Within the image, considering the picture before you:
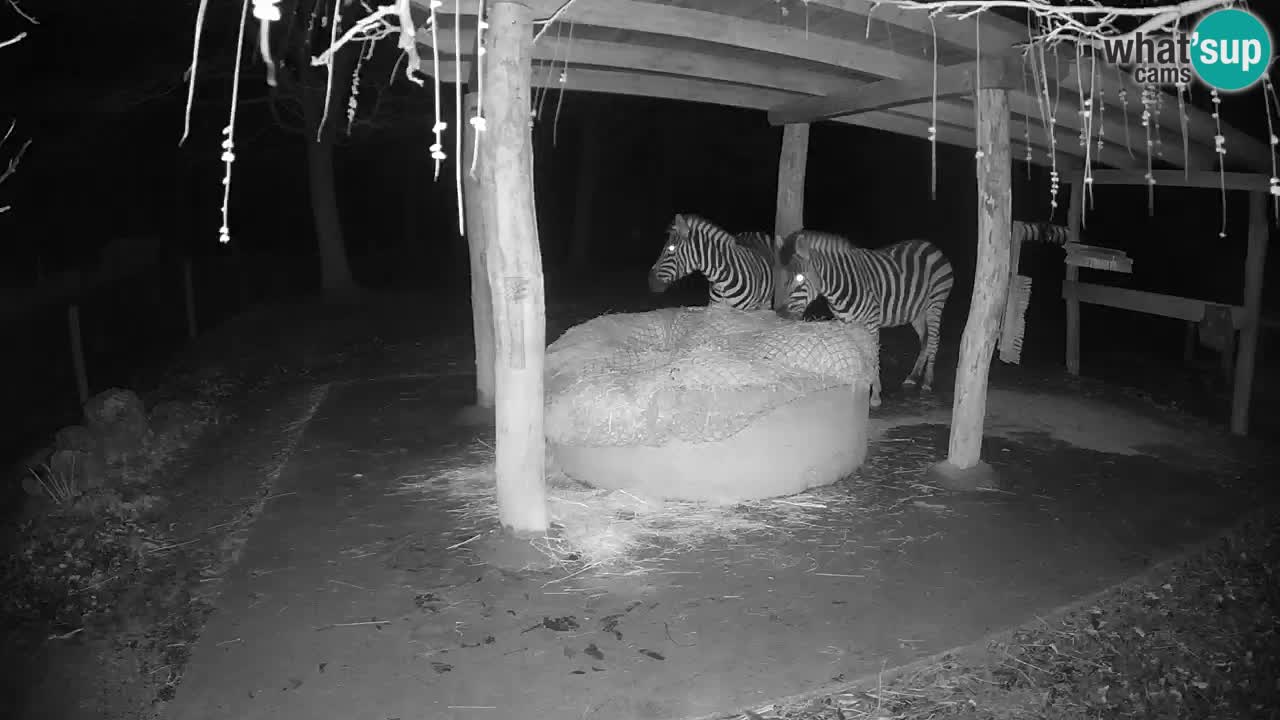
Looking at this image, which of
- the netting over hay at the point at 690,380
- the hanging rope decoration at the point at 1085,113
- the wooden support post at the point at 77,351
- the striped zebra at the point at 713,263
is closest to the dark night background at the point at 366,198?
the wooden support post at the point at 77,351

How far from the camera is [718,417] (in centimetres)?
524

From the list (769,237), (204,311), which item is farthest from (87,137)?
(769,237)

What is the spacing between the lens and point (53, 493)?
5.56 m

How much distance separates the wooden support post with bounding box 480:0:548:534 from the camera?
424cm

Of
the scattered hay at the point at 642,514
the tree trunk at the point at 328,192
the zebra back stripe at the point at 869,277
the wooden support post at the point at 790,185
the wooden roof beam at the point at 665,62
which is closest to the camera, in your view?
the scattered hay at the point at 642,514

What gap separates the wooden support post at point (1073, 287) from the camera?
9195 millimetres

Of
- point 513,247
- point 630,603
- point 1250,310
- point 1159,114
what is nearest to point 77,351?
point 513,247

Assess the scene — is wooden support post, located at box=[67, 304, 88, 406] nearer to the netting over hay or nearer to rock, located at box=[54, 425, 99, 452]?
rock, located at box=[54, 425, 99, 452]

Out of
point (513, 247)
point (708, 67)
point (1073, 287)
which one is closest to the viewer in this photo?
point (513, 247)

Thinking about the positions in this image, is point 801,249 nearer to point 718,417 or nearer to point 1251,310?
point 718,417

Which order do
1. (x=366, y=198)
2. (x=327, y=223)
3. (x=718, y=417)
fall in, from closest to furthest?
(x=718, y=417)
(x=327, y=223)
(x=366, y=198)

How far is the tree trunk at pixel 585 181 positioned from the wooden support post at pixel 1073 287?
38.8ft

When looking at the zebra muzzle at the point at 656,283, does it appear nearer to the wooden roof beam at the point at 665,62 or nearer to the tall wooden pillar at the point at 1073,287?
the wooden roof beam at the point at 665,62

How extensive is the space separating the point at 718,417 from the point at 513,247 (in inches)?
65.7
